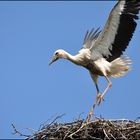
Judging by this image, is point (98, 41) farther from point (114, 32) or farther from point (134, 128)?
point (134, 128)

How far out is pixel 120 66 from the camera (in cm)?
1307

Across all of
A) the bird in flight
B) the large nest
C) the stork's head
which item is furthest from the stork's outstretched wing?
the large nest

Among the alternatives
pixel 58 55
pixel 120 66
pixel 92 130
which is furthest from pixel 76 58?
pixel 92 130

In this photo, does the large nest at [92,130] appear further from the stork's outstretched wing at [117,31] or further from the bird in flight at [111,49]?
the stork's outstretched wing at [117,31]

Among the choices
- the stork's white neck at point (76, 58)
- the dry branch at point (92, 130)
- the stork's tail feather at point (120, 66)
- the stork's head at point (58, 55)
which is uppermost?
the stork's head at point (58, 55)

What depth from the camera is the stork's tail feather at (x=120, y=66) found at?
42.8 ft

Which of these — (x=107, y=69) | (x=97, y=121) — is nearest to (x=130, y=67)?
(x=107, y=69)

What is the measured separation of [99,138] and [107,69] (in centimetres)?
212

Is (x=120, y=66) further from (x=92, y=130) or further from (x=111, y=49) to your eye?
(x=92, y=130)

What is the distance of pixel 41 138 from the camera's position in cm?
1120

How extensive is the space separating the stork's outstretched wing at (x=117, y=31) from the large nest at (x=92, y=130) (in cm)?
189

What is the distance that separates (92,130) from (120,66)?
85.4 inches

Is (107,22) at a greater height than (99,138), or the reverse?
(107,22)

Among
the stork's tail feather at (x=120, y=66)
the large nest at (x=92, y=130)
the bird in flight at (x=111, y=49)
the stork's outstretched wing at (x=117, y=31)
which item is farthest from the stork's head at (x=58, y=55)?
the large nest at (x=92, y=130)
